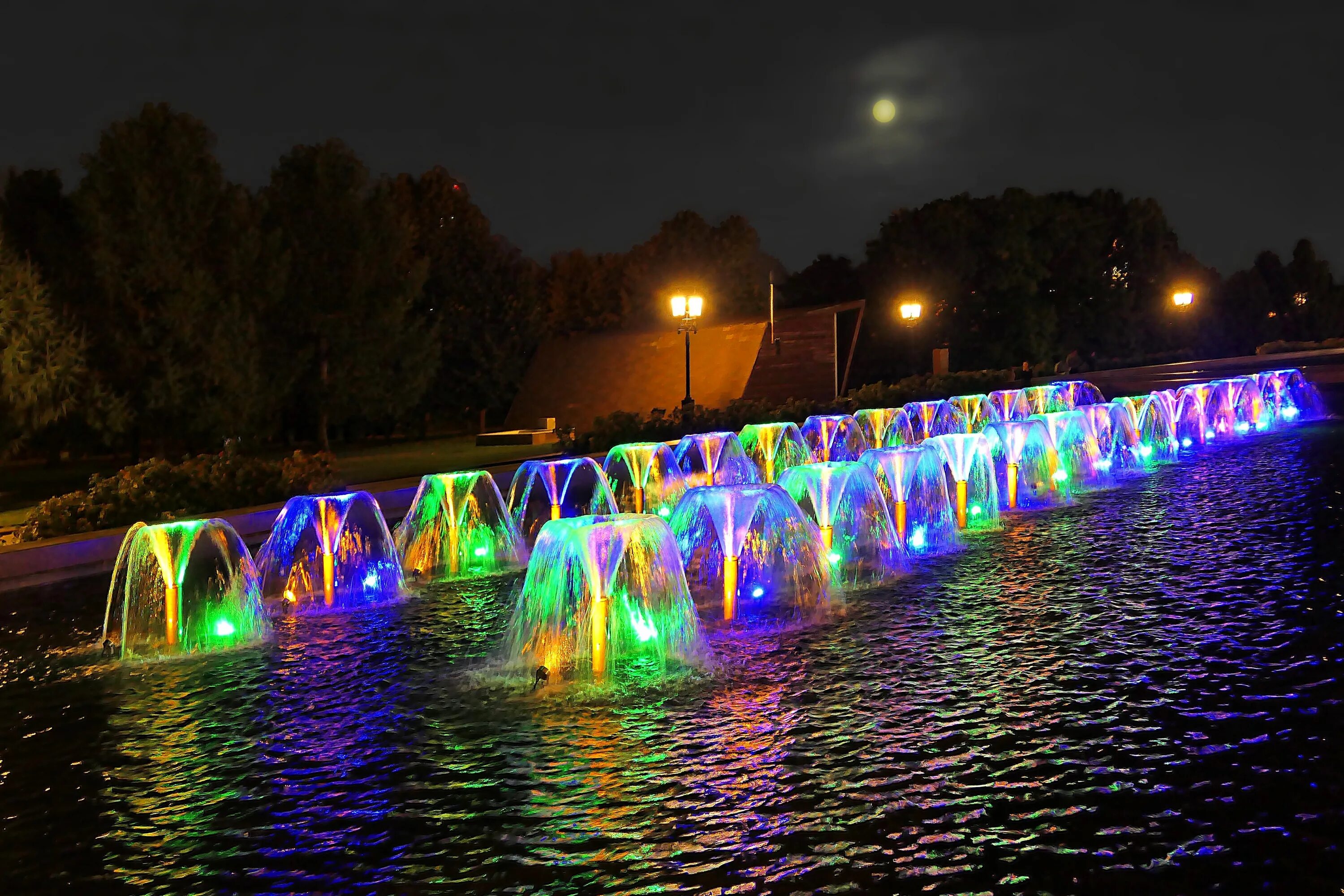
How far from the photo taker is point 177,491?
19062 mm

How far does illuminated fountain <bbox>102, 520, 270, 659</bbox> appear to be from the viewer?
37.5 ft

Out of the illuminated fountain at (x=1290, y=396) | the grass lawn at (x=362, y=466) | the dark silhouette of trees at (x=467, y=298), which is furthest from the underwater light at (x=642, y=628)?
the dark silhouette of trees at (x=467, y=298)

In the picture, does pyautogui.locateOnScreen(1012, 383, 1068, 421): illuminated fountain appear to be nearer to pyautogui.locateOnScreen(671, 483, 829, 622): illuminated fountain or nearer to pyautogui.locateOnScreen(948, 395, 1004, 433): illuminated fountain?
pyautogui.locateOnScreen(948, 395, 1004, 433): illuminated fountain

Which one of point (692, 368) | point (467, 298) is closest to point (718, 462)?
point (692, 368)

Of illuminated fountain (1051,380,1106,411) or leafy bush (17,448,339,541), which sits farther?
illuminated fountain (1051,380,1106,411)

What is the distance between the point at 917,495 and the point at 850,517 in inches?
112

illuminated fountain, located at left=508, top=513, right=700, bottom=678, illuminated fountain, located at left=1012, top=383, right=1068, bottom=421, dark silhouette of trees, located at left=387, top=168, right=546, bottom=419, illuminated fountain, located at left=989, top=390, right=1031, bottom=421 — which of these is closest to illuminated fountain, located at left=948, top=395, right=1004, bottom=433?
illuminated fountain, located at left=989, top=390, right=1031, bottom=421

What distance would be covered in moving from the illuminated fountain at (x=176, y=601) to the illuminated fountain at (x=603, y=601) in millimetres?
2993

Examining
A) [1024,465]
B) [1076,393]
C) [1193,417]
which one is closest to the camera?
[1024,465]

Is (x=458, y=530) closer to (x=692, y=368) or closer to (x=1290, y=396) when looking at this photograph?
(x=692, y=368)

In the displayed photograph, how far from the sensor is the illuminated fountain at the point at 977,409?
36.4m

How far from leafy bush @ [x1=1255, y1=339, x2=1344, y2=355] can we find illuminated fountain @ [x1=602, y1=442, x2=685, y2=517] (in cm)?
3878

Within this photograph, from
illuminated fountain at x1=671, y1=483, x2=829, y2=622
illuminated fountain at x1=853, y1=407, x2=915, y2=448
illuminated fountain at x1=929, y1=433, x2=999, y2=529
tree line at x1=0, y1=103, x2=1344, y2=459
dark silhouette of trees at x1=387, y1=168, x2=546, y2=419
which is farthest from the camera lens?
dark silhouette of trees at x1=387, y1=168, x2=546, y2=419

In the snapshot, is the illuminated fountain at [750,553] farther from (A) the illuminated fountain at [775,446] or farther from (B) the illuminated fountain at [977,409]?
(B) the illuminated fountain at [977,409]
